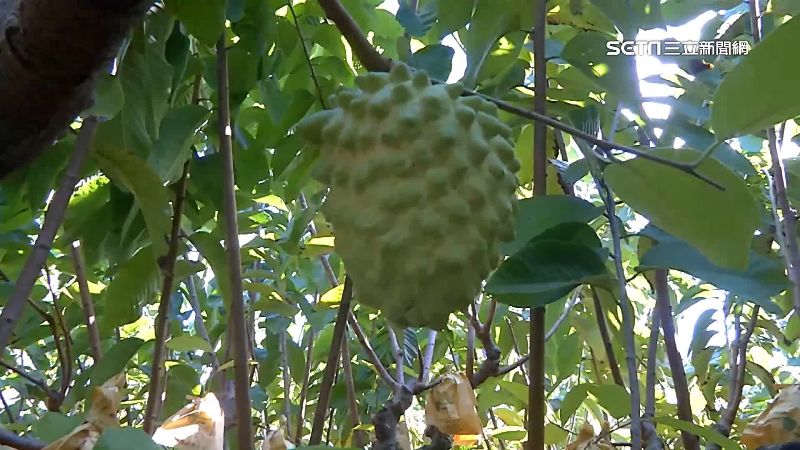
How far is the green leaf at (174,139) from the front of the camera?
88cm

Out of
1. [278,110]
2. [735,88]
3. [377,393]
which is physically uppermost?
[278,110]

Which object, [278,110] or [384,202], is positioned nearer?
[384,202]

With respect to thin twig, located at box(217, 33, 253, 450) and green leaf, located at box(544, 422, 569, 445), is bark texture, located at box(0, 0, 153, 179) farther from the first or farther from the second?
green leaf, located at box(544, 422, 569, 445)

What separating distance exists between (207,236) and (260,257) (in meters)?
0.65

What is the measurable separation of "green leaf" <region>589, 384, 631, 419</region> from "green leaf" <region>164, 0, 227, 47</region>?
0.61 m

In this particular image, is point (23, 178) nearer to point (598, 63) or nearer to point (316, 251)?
point (316, 251)

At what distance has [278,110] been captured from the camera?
992 mm

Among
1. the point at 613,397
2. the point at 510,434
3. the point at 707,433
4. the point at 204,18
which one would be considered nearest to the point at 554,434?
the point at 510,434

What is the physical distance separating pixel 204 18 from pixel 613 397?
25.2 inches

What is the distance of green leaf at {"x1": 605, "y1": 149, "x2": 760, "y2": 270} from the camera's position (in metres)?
0.60

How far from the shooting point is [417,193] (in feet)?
1.83

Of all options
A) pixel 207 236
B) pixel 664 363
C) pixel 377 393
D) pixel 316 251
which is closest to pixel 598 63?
pixel 207 236

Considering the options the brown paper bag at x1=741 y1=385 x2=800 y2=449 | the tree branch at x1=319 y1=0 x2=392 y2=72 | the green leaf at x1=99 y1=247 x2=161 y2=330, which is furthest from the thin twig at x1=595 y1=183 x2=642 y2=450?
the green leaf at x1=99 y1=247 x2=161 y2=330

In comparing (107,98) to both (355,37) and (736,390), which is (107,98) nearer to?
(355,37)
